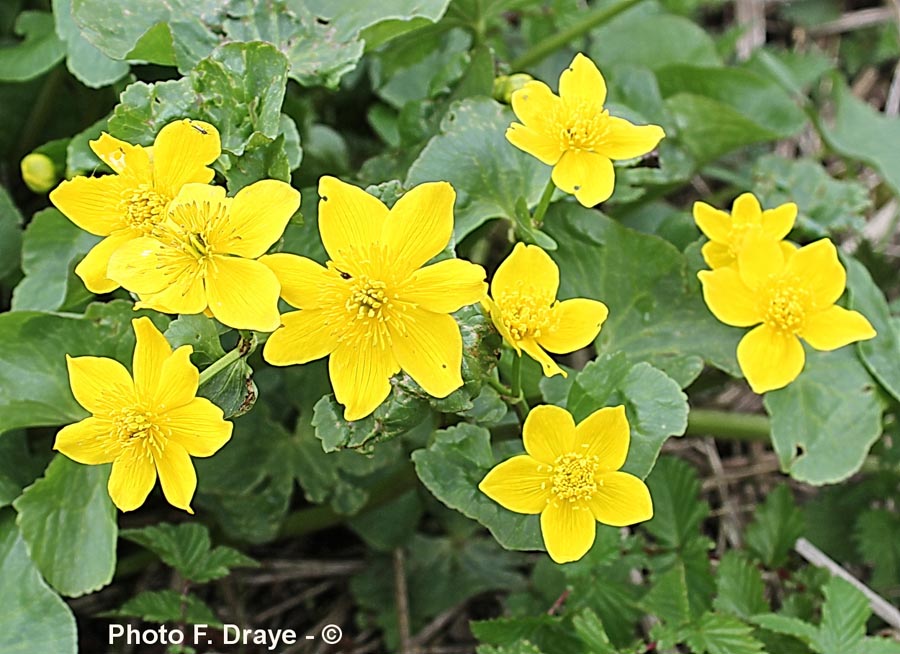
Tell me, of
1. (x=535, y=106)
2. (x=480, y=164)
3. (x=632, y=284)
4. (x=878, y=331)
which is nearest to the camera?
(x=535, y=106)

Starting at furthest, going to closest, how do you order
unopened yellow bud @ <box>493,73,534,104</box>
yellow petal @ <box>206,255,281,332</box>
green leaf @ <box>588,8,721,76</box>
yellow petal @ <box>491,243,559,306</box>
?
1. green leaf @ <box>588,8,721,76</box>
2. unopened yellow bud @ <box>493,73,534,104</box>
3. yellow petal @ <box>491,243,559,306</box>
4. yellow petal @ <box>206,255,281,332</box>

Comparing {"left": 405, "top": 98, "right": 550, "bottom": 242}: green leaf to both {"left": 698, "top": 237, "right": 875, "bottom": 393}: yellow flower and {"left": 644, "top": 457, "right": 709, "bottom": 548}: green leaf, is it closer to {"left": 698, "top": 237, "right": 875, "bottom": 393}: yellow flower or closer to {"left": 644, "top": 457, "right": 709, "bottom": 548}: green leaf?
{"left": 698, "top": 237, "right": 875, "bottom": 393}: yellow flower

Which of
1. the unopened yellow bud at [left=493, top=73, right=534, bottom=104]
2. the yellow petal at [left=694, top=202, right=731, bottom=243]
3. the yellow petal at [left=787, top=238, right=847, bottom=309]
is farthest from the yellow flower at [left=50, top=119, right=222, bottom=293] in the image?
the yellow petal at [left=787, top=238, right=847, bottom=309]

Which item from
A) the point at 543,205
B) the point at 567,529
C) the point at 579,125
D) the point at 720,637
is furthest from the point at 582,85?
the point at 720,637

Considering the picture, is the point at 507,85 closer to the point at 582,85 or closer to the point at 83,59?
the point at 582,85

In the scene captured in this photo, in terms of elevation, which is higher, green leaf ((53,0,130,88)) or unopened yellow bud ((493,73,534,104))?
unopened yellow bud ((493,73,534,104))

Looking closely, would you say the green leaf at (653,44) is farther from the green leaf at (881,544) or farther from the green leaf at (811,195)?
the green leaf at (881,544)
